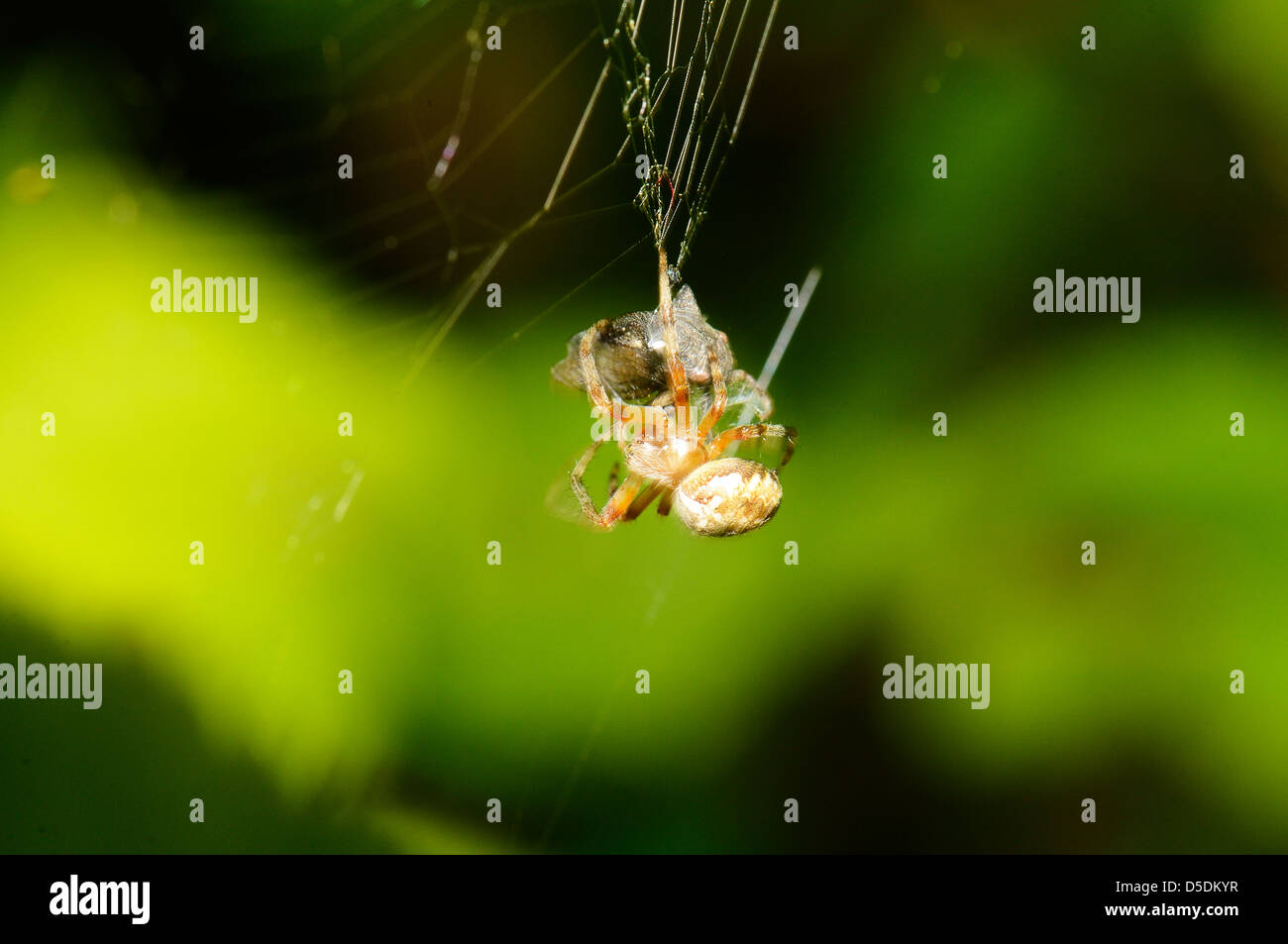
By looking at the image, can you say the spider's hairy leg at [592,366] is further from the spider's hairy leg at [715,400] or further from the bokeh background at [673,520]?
the bokeh background at [673,520]

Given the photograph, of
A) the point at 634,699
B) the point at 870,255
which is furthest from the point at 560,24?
the point at 634,699

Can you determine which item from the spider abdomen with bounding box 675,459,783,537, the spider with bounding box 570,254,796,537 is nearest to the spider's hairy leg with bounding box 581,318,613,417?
the spider with bounding box 570,254,796,537

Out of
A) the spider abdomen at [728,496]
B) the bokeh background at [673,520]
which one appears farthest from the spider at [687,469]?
the bokeh background at [673,520]

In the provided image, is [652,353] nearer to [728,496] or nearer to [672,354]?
[672,354]

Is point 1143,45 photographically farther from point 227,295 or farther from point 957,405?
point 227,295

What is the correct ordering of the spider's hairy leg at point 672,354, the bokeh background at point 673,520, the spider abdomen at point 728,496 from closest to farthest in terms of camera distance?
the spider's hairy leg at point 672,354 → the spider abdomen at point 728,496 → the bokeh background at point 673,520

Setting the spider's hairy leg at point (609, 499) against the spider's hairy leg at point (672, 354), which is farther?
the spider's hairy leg at point (609, 499)

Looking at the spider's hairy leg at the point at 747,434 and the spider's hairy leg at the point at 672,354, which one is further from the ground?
the spider's hairy leg at the point at 672,354
